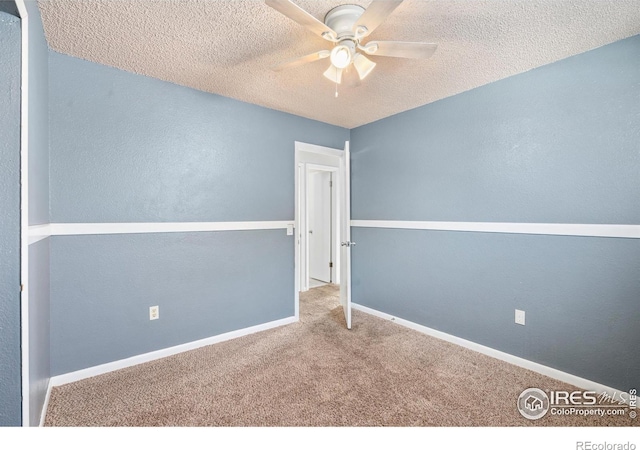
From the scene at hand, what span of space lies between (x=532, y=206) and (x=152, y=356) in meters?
3.20

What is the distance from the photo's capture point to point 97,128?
2.09 meters

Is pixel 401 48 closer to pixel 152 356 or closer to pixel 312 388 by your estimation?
pixel 312 388

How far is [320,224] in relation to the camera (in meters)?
5.05

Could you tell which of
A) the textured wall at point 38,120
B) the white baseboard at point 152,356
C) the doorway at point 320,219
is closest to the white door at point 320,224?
the doorway at point 320,219

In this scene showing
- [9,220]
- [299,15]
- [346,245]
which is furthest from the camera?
[346,245]

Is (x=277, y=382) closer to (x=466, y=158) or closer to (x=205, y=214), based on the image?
(x=205, y=214)

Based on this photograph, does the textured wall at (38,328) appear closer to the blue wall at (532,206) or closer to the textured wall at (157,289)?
the textured wall at (157,289)

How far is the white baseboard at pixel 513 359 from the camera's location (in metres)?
1.95

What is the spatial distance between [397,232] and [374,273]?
0.60 metres

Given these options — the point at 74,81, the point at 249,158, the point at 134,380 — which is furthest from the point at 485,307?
the point at 74,81

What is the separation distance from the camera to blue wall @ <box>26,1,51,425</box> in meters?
1.33

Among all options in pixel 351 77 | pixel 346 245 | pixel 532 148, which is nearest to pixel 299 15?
pixel 351 77

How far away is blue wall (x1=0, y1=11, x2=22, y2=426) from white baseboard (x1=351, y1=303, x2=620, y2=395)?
9.45ft

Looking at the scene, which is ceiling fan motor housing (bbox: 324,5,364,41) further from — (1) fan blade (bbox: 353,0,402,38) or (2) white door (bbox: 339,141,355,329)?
(2) white door (bbox: 339,141,355,329)
